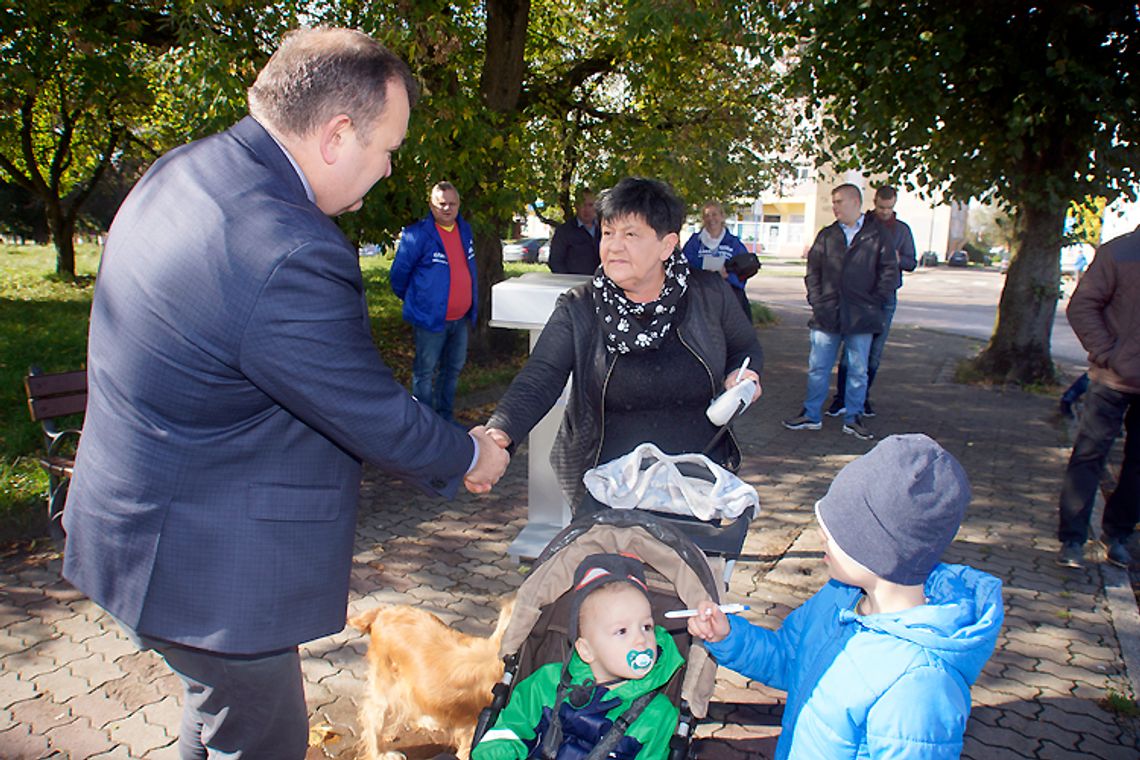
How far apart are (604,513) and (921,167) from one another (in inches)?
394

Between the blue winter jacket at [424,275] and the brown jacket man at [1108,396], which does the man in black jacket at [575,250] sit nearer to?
the blue winter jacket at [424,275]

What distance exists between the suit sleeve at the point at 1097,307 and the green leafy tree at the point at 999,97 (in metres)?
5.21

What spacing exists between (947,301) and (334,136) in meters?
28.7

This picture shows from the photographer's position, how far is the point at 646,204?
10.1ft

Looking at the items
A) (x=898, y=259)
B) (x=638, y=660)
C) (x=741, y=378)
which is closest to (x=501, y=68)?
(x=898, y=259)

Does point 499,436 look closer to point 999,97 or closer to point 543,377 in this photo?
point 543,377

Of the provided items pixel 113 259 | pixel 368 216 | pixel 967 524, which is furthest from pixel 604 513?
pixel 368 216

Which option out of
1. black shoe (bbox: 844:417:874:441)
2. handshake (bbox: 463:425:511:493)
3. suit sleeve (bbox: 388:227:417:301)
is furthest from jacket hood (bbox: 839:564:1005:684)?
black shoe (bbox: 844:417:874:441)

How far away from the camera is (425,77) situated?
882 centimetres

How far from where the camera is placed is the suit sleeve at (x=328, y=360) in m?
1.75

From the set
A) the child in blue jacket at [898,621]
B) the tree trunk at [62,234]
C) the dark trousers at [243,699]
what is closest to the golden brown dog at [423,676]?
the dark trousers at [243,699]

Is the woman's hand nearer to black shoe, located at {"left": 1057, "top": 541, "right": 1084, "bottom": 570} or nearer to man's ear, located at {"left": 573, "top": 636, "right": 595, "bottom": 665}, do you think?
man's ear, located at {"left": 573, "top": 636, "right": 595, "bottom": 665}

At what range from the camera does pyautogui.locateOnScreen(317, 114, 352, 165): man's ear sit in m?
1.90

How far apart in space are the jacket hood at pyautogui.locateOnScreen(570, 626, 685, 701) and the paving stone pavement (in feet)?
2.87
